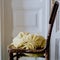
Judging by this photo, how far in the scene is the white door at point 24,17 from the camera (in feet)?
7.53

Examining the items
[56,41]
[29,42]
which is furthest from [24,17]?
[29,42]

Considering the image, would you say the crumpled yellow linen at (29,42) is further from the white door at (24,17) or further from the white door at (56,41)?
the white door at (24,17)

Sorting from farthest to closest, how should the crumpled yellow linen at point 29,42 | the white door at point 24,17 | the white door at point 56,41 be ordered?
1. the white door at point 24,17
2. the white door at point 56,41
3. the crumpled yellow linen at point 29,42

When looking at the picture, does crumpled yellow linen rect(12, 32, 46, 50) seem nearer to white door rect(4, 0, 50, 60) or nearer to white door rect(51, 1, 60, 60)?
white door rect(51, 1, 60, 60)

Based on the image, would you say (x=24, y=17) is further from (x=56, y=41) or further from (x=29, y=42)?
(x=29, y=42)

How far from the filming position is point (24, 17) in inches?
91.7

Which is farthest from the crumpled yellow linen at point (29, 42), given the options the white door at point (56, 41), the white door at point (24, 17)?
the white door at point (24, 17)

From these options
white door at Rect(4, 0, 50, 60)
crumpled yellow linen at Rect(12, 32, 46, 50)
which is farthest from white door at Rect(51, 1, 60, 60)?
crumpled yellow linen at Rect(12, 32, 46, 50)

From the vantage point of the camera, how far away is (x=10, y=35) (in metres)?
2.37

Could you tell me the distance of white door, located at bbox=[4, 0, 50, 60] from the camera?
7.53ft

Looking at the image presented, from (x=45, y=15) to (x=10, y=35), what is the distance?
517 mm

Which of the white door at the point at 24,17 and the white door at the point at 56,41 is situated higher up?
the white door at the point at 24,17

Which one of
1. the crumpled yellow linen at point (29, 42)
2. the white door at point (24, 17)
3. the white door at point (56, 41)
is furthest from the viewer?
the white door at point (24, 17)

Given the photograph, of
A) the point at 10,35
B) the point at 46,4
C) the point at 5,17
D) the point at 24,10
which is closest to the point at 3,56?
the point at 10,35
